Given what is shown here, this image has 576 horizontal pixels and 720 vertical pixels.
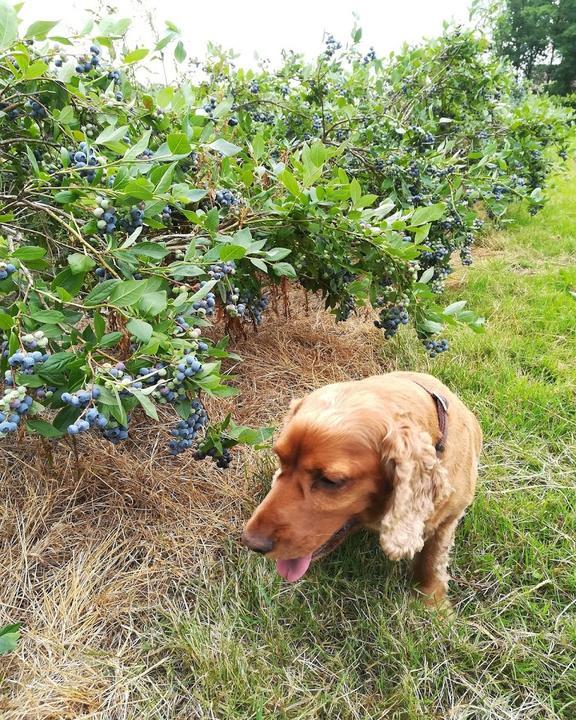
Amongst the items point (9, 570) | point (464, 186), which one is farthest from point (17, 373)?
point (464, 186)

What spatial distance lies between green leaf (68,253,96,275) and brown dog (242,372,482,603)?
844 millimetres

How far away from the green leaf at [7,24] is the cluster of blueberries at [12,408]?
0.86 meters

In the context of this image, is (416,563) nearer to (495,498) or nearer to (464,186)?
(495,498)

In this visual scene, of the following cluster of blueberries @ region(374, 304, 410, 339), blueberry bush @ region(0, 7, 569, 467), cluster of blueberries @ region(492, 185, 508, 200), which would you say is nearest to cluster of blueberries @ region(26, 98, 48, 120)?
blueberry bush @ region(0, 7, 569, 467)

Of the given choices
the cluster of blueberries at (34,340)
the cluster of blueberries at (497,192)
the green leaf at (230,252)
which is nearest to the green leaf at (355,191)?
the green leaf at (230,252)

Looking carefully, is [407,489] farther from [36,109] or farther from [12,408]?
[36,109]

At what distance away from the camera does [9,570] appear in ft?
6.22

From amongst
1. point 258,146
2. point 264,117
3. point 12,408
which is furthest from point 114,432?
point 264,117

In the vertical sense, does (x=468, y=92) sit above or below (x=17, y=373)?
above

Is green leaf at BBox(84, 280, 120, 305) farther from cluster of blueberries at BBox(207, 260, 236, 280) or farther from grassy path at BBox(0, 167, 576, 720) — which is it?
grassy path at BBox(0, 167, 576, 720)

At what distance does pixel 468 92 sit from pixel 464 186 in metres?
1.56

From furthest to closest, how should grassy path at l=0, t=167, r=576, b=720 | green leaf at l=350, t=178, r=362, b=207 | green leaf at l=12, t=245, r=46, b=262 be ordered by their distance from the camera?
green leaf at l=350, t=178, r=362, b=207, grassy path at l=0, t=167, r=576, b=720, green leaf at l=12, t=245, r=46, b=262

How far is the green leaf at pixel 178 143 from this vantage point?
1.55 meters

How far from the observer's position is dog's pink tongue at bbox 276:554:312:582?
176 cm
